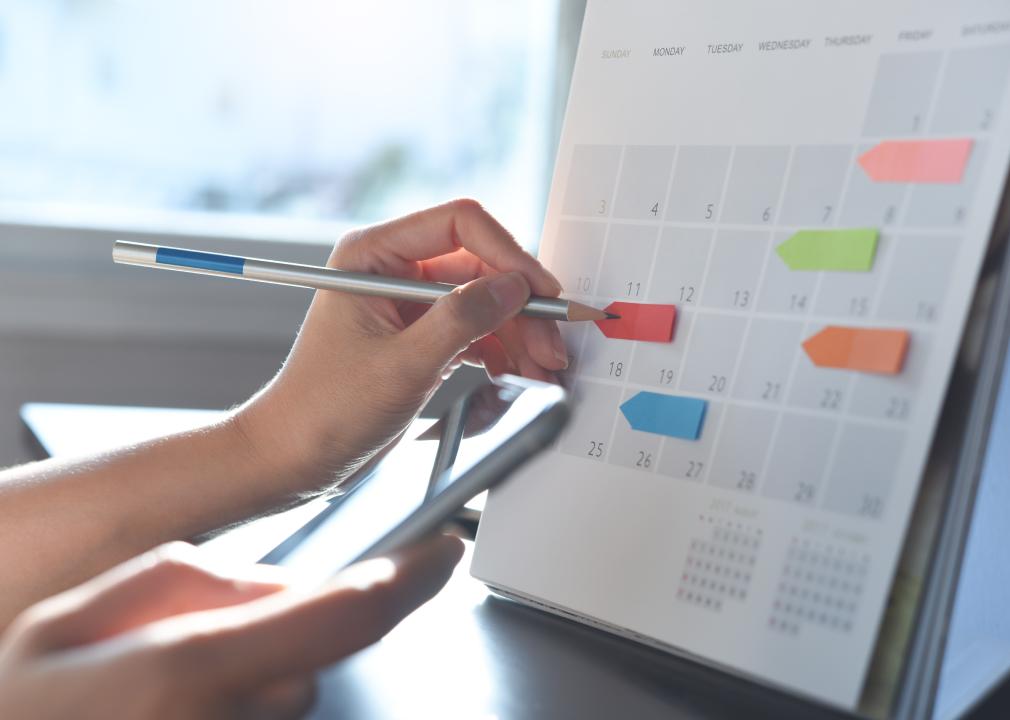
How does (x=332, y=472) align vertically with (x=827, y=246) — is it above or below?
below

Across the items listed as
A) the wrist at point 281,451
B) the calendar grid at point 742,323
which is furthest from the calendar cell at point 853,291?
the wrist at point 281,451

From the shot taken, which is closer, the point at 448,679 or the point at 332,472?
the point at 448,679

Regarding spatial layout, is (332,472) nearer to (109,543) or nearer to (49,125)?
(109,543)

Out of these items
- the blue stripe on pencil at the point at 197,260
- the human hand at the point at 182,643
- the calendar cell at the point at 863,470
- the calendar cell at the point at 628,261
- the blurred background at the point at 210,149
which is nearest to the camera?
the human hand at the point at 182,643

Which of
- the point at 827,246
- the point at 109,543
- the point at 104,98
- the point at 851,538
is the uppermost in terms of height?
the point at 104,98

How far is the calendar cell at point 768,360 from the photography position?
1.37ft

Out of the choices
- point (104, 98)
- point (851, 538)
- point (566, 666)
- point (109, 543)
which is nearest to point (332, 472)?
point (109, 543)

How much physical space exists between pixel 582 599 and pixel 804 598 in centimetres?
11

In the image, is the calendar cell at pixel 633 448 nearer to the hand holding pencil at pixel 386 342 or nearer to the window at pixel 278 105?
the hand holding pencil at pixel 386 342

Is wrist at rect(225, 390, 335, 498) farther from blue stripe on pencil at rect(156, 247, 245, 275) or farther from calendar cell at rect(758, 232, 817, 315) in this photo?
calendar cell at rect(758, 232, 817, 315)

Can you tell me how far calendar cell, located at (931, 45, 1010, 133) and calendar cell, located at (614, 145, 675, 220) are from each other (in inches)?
5.2

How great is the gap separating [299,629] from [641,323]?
261 millimetres

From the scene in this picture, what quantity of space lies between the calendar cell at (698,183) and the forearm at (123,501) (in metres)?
0.31

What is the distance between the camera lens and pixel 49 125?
123cm
